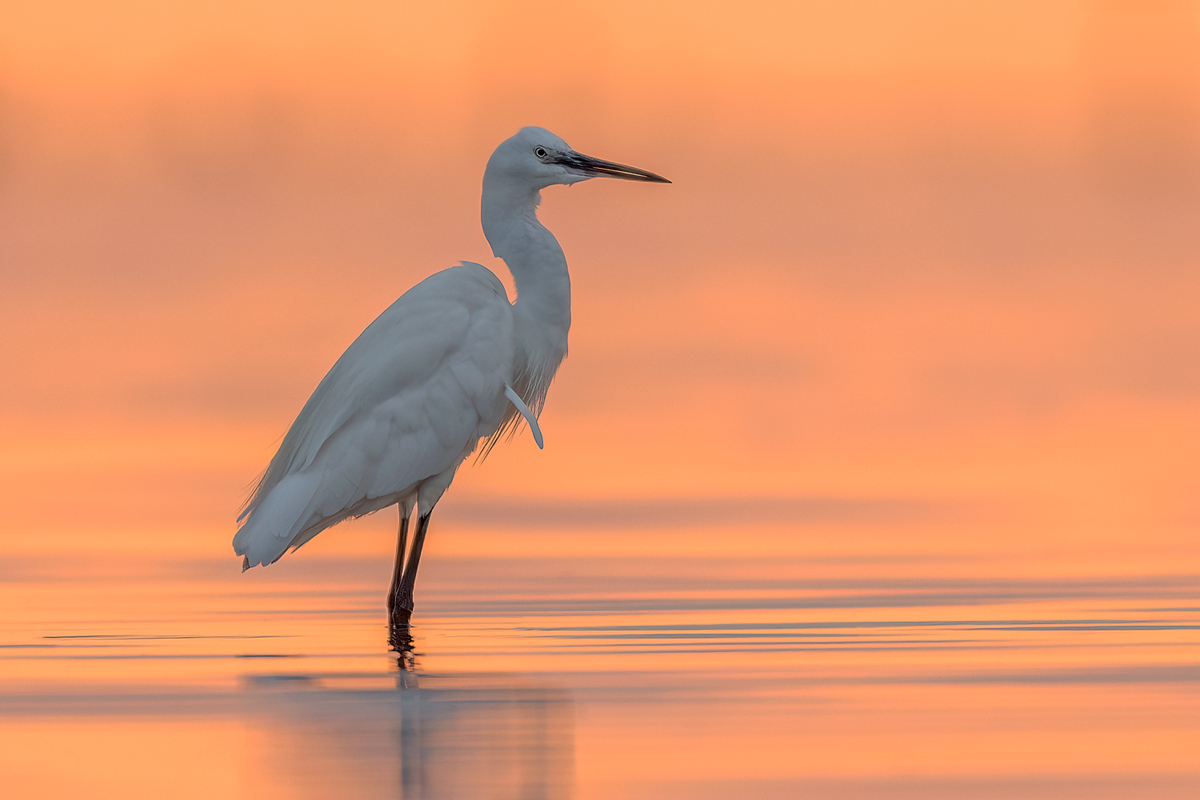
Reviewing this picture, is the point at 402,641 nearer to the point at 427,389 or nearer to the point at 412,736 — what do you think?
the point at 427,389

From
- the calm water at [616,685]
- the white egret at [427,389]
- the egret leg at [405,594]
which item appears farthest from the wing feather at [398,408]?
the calm water at [616,685]

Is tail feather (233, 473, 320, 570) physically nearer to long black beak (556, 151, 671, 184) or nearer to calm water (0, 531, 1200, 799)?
calm water (0, 531, 1200, 799)

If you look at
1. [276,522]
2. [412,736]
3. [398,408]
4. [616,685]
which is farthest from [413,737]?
[398,408]

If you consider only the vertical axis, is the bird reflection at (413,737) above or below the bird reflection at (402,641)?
above

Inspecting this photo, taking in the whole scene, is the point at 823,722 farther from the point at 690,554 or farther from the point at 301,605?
the point at 690,554

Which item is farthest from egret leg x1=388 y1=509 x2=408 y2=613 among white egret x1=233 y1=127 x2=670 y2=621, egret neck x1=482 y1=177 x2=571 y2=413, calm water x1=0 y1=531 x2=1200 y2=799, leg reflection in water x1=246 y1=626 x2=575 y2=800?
leg reflection in water x1=246 y1=626 x2=575 y2=800

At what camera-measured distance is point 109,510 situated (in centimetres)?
1532

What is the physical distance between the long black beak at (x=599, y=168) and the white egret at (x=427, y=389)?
0.14 ft

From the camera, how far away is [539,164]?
11516mm

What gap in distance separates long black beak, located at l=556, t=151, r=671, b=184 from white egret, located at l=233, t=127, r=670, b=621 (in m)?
0.04

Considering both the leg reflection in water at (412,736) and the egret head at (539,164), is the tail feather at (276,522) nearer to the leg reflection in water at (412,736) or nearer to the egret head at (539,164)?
the leg reflection in water at (412,736)

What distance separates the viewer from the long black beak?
38.1 ft

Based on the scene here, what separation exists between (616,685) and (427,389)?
307cm

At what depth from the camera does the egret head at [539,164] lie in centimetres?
1151
